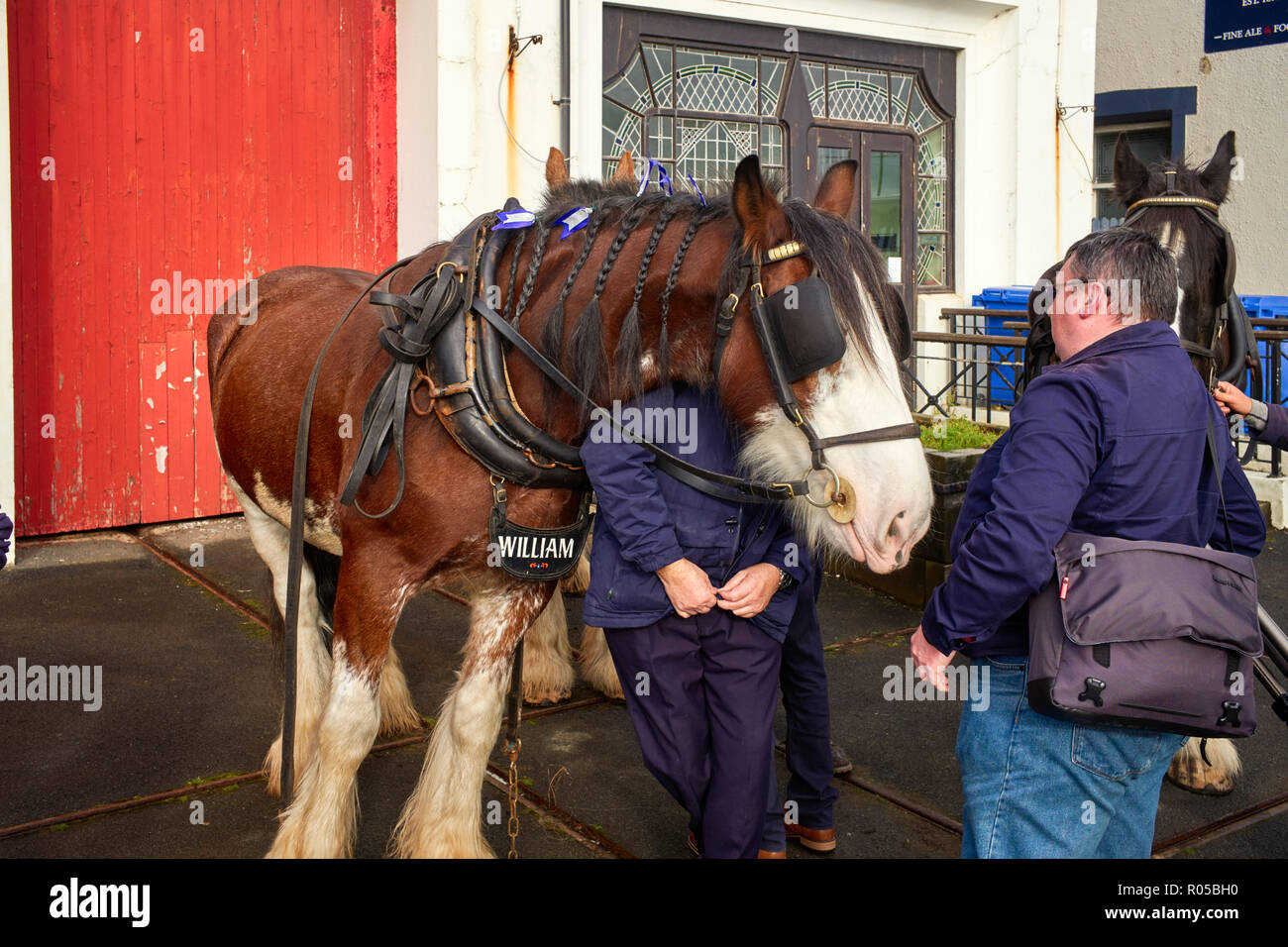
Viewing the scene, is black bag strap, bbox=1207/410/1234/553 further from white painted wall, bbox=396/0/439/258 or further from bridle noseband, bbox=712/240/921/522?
white painted wall, bbox=396/0/439/258

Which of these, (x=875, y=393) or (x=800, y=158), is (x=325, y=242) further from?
(x=875, y=393)

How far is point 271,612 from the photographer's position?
418cm

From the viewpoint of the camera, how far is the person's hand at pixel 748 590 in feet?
8.75

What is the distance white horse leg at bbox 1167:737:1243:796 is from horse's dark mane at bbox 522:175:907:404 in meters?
2.38

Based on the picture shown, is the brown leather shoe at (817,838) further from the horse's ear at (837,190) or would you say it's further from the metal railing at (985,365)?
the metal railing at (985,365)

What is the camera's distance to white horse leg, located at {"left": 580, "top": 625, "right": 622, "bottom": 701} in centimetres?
472

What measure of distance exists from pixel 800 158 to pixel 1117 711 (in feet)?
24.8

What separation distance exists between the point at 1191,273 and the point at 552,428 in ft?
7.64

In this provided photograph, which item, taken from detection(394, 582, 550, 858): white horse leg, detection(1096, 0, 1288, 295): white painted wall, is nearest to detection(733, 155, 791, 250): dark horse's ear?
detection(394, 582, 550, 858): white horse leg

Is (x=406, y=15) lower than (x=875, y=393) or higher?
higher

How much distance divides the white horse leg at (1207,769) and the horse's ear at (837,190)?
2338mm

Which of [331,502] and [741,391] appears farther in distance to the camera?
[331,502]
